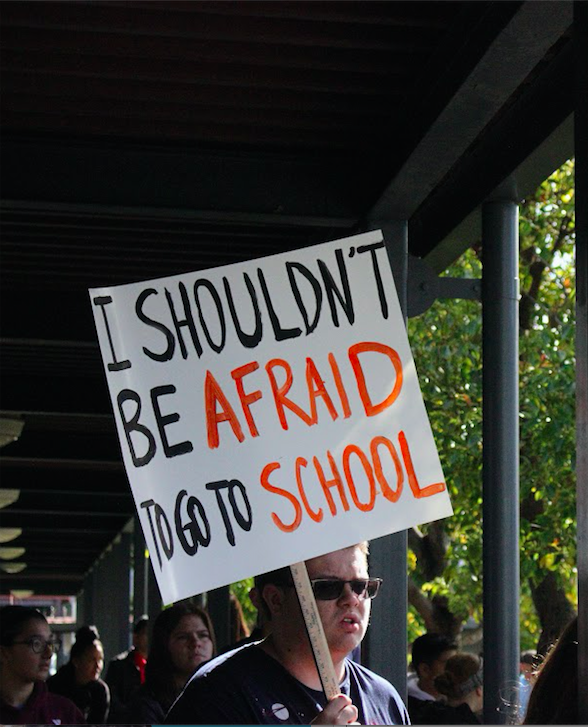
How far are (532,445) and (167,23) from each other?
8.57 meters

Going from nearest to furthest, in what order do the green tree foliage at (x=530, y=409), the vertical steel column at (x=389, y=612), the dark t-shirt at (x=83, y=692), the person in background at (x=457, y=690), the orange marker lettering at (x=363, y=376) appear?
the orange marker lettering at (x=363, y=376), the vertical steel column at (x=389, y=612), the person in background at (x=457, y=690), the dark t-shirt at (x=83, y=692), the green tree foliage at (x=530, y=409)

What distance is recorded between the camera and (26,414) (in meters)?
13.4

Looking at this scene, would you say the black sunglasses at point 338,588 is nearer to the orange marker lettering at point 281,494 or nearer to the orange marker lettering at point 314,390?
the orange marker lettering at point 281,494

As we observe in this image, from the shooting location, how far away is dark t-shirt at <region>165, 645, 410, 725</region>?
354cm

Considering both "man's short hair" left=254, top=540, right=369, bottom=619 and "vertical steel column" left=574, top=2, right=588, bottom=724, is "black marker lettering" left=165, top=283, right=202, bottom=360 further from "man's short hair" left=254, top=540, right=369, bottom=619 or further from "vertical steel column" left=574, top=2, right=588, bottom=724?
"vertical steel column" left=574, top=2, right=588, bottom=724

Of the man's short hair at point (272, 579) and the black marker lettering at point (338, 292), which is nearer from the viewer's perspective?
the man's short hair at point (272, 579)

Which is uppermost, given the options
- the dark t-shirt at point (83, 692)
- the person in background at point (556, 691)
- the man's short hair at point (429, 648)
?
the dark t-shirt at point (83, 692)

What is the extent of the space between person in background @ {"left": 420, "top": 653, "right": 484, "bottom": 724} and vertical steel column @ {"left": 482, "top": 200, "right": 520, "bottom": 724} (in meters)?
0.10

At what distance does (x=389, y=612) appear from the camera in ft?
22.3

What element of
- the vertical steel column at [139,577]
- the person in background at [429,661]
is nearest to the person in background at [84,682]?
the person in background at [429,661]

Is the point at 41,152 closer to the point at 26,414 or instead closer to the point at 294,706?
the point at 294,706

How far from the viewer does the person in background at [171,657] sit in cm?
602

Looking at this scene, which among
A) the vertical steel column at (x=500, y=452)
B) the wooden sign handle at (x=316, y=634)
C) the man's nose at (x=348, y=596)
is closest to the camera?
the wooden sign handle at (x=316, y=634)

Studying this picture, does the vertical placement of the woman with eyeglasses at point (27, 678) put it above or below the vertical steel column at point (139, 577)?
below
